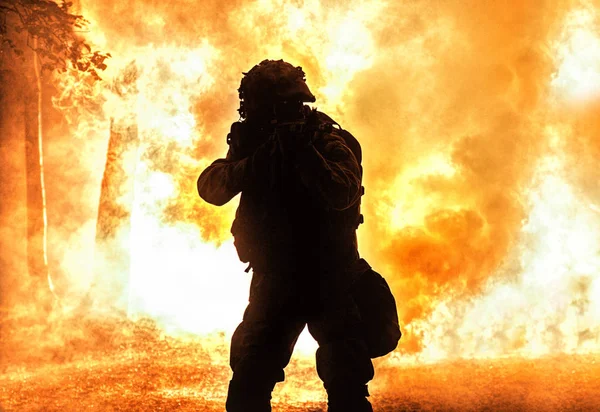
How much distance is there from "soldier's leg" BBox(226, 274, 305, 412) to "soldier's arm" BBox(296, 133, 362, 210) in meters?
0.65

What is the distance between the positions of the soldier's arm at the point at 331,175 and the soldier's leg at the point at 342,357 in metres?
0.66

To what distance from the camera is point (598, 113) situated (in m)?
10.8

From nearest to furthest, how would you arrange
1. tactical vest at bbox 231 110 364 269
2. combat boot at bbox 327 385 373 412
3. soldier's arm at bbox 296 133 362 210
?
soldier's arm at bbox 296 133 362 210 < combat boot at bbox 327 385 373 412 < tactical vest at bbox 231 110 364 269

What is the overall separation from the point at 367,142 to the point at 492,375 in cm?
458

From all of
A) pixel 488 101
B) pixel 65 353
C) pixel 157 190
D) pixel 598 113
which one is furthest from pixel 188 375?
pixel 598 113

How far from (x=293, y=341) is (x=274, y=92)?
1.53 metres

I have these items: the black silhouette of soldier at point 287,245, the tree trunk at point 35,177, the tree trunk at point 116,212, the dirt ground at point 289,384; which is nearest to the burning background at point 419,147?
the tree trunk at point 116,212

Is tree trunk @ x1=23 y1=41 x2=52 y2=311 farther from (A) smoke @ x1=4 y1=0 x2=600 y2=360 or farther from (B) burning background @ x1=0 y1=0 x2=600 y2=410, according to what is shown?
(A) smoke @ x1=4 y1=0 x2=600 y2=360

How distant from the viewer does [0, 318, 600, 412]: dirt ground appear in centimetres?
640

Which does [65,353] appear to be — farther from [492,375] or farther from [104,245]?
[492,375]

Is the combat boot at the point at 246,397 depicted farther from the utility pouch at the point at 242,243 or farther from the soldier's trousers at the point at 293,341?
the utility pouch at the point at 242,243

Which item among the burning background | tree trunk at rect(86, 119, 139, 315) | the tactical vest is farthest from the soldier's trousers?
tree trunk at rect(86, 119, 139, 315)

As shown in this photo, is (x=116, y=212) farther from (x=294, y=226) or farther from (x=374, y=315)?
(x=374, y=315)

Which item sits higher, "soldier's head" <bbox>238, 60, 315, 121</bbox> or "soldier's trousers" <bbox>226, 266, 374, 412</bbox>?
"soldier's head" <bbox>238, 60, 315, 121</bbox>
